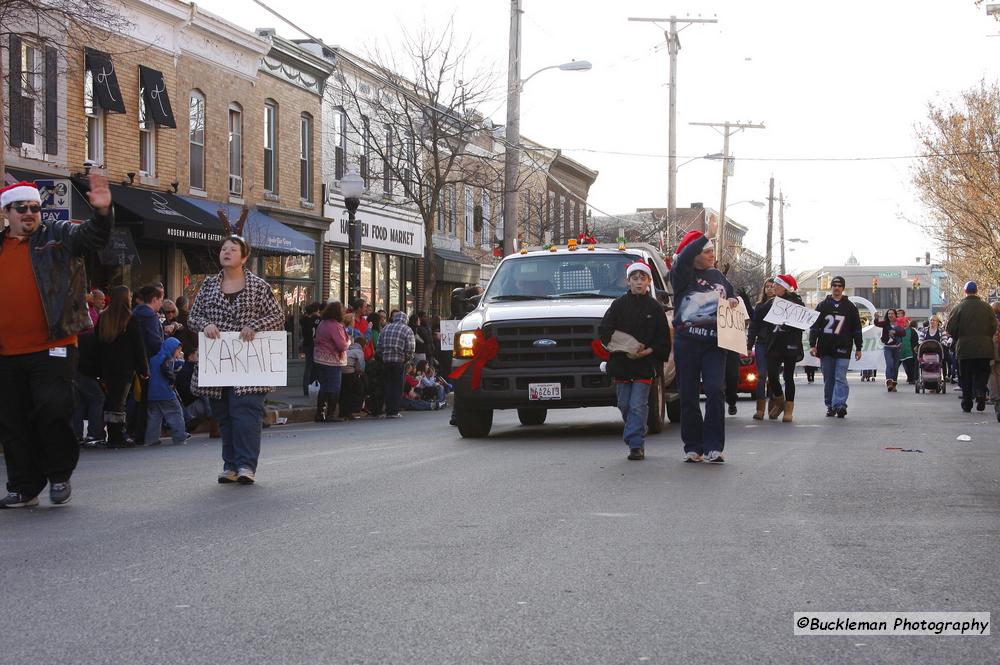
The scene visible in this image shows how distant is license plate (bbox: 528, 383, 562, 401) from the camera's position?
14.3m

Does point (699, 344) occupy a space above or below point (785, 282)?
below

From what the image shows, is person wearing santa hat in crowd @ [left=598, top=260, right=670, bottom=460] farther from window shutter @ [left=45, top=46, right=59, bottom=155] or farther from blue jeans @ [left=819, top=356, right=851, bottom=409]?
window shutter @ [left=45, top=46, right=59, bottom=155]

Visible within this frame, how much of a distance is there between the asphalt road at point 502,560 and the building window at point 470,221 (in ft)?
117

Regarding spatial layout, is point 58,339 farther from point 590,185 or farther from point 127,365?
point 590,185

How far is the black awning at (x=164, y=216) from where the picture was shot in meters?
→ 24.9

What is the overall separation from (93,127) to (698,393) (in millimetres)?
17183

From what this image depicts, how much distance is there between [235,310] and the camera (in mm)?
10242

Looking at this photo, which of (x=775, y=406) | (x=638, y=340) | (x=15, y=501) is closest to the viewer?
(x=15, y=501)

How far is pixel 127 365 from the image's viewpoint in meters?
14.6

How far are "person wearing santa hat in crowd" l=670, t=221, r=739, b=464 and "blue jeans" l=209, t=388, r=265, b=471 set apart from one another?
3.66 meters

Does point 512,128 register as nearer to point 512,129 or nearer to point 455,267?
point 512,129

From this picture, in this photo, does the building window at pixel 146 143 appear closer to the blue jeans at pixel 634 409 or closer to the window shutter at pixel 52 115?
the window shutter at pixel 52 115

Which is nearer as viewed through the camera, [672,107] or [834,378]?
[834,378]

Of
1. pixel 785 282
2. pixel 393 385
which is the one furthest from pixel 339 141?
pixel 785 282
